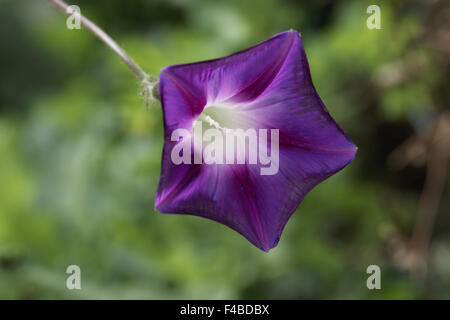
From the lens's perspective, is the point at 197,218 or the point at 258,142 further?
the point at 197,218

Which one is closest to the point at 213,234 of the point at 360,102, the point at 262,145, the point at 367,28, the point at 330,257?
the point at 330,257

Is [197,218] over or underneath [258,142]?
over

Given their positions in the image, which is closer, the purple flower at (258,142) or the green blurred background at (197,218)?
the purple flower at (258,142)

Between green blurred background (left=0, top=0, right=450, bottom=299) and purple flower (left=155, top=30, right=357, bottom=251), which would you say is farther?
green blurred background (left=0, top=0, right=450, bottom=299)

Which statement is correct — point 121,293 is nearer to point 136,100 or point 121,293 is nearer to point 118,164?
point 118,164
